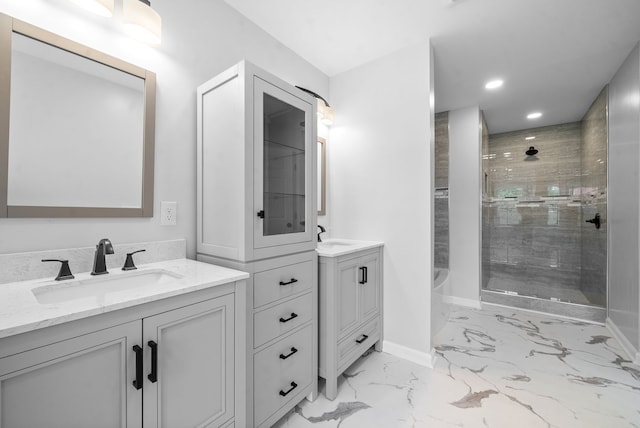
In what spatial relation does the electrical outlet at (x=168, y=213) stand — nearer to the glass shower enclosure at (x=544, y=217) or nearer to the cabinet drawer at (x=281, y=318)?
the cabinet drawer at (x=281, y=318)

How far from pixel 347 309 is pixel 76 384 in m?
1.42

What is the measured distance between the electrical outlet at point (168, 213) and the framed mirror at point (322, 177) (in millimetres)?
1299

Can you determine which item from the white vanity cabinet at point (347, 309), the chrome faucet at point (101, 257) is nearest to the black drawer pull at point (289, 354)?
the white vanity cabinet at point (347, 309)

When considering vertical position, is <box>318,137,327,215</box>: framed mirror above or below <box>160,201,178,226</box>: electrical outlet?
above

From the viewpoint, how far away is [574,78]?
8.80 ft

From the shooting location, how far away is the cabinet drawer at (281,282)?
1.33 m

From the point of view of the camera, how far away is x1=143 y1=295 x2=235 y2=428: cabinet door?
91cm

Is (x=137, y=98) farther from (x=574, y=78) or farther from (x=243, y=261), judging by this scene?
(x=574, y=78)

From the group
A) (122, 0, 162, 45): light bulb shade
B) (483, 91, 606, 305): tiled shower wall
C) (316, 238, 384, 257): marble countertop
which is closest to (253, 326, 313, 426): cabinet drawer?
(316, 238, 384, 257): marble countertop

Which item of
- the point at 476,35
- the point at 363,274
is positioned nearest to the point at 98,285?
the point at 363,274

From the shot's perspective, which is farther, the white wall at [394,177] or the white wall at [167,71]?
the white wall at [394,177]

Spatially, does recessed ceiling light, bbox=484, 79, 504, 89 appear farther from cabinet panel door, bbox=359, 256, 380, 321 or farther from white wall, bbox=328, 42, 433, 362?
cabinet panel door, bbox=359, 256, 380, 321

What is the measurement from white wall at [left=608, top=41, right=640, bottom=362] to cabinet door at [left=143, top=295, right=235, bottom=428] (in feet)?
9.90

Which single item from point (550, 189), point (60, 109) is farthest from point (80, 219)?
point (550, 189)
